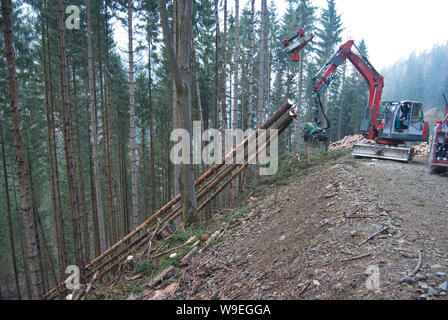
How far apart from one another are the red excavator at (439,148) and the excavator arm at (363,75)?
8.12ft

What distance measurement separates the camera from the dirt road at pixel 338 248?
8.68ft

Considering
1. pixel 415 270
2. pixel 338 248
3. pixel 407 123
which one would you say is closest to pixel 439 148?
pixel 407 123

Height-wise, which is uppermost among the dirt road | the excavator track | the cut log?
the excavator track

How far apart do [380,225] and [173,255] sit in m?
3.72

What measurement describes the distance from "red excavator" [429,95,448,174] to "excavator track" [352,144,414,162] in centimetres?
99

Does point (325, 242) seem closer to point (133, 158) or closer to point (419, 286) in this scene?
point (419, 286)

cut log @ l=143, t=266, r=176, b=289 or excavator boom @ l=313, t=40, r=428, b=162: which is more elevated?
excavator boom @ l=313, t=40, r=428, b=162

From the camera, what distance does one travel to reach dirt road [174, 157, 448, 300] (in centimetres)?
265

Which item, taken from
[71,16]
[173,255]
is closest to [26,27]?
[71,16]

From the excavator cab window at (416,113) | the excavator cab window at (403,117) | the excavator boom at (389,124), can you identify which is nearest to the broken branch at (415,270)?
the excavator boom at (389,124)

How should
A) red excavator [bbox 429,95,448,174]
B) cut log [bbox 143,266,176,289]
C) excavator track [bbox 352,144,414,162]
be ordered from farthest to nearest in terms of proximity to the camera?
1. excavator track [bbox 352,144,414,162]
2. red excavator [bbox 429,95,448,174]
3. cut log [bbox 143,266,176,289]

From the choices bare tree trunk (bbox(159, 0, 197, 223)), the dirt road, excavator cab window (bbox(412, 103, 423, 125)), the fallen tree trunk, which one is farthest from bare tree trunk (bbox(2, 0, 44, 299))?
excavator cab window (bbox(412, 103, 423, 125))

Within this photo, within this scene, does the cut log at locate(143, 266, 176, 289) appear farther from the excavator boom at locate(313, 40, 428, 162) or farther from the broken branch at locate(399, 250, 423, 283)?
the excavator boom at locate(313, 40, 428, 162)

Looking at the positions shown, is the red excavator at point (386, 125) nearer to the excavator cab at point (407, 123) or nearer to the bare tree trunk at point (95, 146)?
the excavator cab at point (407, 123)
